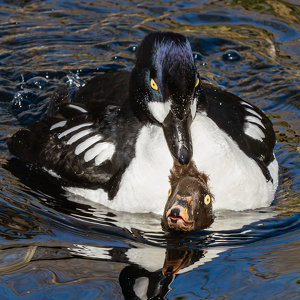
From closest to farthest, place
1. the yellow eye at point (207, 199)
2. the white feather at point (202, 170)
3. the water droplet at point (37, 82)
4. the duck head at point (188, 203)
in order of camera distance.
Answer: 1. the duck head at point (188, 203)
2. the yellow eye at point (207, 199)
3. the white feather at point (202, 170)
4. the water droplet at point (37, 82)

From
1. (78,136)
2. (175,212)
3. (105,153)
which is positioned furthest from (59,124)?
(175,212)

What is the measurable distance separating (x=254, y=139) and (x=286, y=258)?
171cm

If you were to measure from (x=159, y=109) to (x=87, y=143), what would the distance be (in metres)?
1.11

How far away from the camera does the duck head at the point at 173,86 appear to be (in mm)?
4672

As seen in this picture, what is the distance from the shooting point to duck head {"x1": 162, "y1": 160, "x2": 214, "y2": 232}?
4.77 meters

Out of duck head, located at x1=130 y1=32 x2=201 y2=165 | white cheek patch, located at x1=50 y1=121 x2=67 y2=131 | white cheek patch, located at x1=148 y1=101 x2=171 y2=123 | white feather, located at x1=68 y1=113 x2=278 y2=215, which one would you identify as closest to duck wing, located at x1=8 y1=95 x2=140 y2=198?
white cheek patch, located at x1=50 y1=121 x2=67 y2=131

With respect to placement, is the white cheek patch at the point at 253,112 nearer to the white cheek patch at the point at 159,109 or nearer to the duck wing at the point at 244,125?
the duck wing at the point at 244,125

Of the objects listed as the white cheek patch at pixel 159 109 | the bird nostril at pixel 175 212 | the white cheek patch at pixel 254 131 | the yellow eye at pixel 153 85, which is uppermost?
the yellow eye at pixel 153 85

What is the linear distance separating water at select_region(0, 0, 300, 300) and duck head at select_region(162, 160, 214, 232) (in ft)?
0.47

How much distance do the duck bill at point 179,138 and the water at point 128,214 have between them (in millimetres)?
772

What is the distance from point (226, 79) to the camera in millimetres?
8484

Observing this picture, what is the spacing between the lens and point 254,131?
19.5 ft

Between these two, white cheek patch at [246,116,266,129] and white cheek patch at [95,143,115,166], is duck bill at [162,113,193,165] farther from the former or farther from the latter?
white cheek patch at [246,116,266,129]

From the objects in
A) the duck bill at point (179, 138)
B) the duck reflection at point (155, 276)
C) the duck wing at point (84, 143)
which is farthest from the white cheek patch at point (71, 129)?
the duck reflection at point (155, 276)
